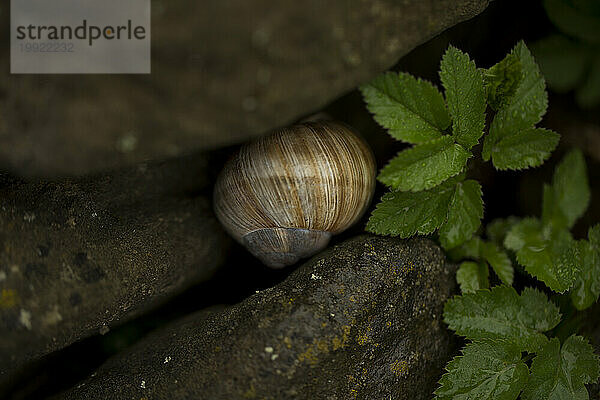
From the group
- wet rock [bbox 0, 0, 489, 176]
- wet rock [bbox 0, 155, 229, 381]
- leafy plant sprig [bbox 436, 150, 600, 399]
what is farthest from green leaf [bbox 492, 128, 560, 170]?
wet rock [bbox 0, 155, 229, 381]

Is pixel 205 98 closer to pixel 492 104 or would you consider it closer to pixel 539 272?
pixel 492 104

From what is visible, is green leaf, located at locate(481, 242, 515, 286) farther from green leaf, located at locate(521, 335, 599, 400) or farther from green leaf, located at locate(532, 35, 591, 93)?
green leaf, located at locate(532, 35, 591, 93)

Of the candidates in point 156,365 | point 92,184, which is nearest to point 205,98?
point 92,184

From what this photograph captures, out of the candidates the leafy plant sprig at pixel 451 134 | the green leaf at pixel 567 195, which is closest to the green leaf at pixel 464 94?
the leafy plant sprig at pixel 451 134

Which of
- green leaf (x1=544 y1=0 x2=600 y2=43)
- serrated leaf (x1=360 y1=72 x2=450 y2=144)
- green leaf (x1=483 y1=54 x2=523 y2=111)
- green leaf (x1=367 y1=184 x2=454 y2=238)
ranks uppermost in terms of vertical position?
green leaf (x1=544 y1=0 x2=600 y2=43)

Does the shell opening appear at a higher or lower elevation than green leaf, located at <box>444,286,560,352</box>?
higher

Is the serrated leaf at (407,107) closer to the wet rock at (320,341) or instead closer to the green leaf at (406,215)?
the green leaf at (406,215)
